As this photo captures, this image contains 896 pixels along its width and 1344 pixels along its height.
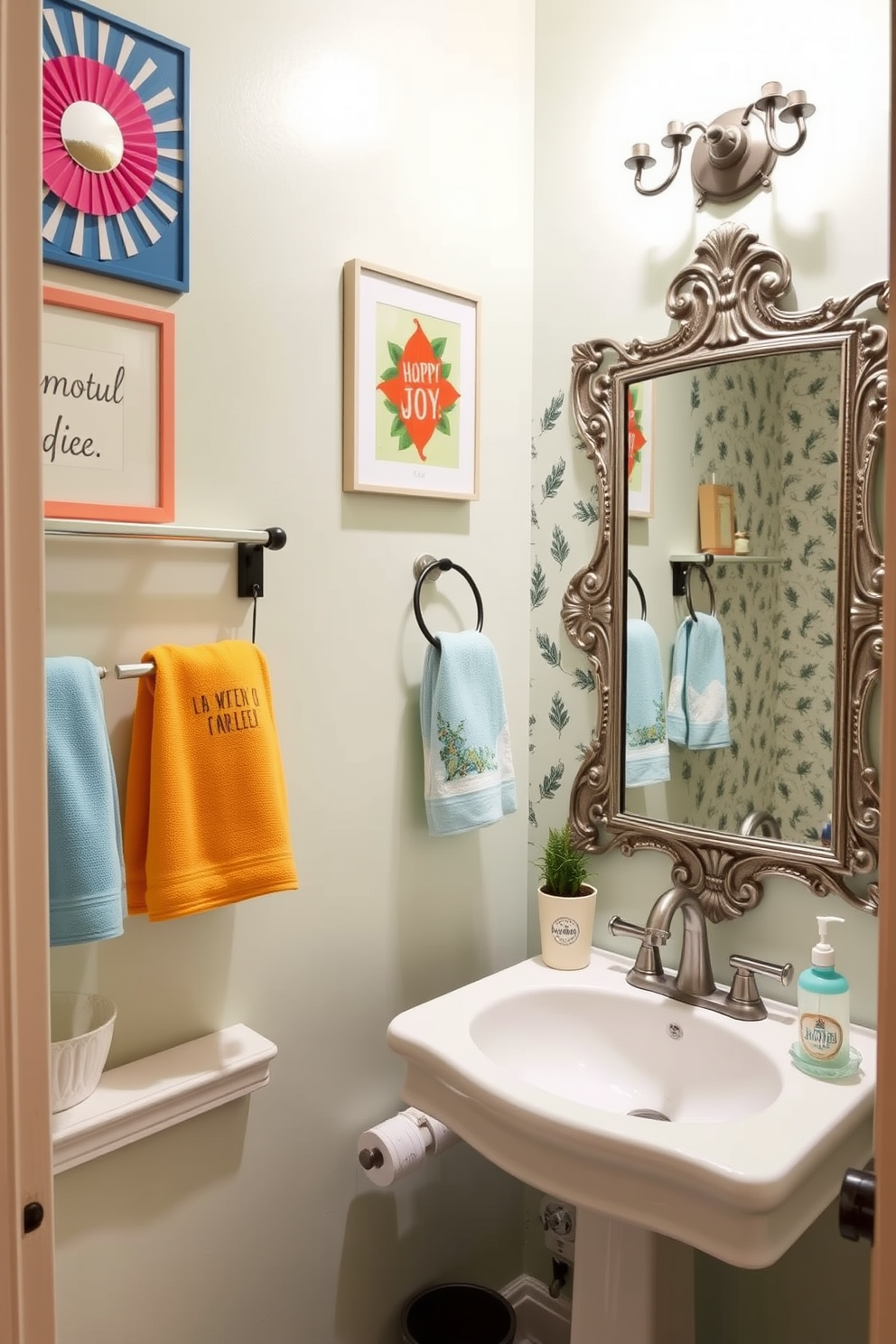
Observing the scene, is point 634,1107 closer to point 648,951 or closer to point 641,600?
point 648,951

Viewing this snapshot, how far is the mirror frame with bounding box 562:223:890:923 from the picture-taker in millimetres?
1373

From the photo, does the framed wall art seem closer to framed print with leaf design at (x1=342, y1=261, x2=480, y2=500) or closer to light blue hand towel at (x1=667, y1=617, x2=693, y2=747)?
framed print with leaf design at (x1=342, y1=261, x2=480, y2=500)

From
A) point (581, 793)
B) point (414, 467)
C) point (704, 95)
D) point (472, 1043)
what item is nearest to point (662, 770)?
point (581, 793)

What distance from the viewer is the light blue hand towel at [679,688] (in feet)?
5.20

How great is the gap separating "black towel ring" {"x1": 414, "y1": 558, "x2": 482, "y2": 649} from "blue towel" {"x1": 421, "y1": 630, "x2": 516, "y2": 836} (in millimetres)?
27

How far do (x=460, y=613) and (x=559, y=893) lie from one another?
529mm

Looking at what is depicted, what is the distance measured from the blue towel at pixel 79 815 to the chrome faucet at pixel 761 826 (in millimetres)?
946

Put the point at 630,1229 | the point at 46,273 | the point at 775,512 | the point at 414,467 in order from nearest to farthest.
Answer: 1. the point at 46,273
2. the point at 630,1229
3. the point at 775,512
4. the point at 414,467

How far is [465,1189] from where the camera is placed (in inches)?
70.1

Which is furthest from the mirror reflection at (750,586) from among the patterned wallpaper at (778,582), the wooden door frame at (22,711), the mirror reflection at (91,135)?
the wooden door frame at (22,711)

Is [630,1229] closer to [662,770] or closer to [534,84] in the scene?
[662,770]

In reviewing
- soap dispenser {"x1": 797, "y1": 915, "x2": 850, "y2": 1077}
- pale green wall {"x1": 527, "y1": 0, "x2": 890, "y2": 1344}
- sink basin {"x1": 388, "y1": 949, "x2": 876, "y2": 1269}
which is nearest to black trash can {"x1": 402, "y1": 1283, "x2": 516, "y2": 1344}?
pale green wall {"x1": 527, "y1": 0, "x2": 890, "y2": 1344}

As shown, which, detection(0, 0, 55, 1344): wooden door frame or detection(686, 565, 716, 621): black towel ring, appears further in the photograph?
detection(686, 565, 716, 621): black towel ring

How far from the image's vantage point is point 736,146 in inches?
57.4
